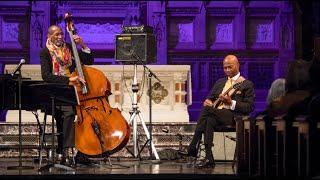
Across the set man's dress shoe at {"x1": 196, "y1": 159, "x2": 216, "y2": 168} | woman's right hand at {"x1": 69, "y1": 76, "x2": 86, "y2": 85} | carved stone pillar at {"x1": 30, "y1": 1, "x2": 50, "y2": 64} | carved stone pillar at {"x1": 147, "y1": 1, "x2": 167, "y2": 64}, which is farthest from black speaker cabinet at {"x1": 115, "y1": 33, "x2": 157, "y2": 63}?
carved stone pillar at {"x1": 30, "y1": 1, "x2": 50, "y2": 64}

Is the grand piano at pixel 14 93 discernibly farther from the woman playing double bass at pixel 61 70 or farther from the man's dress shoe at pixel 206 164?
the man's dress shoe at pixel 206 164

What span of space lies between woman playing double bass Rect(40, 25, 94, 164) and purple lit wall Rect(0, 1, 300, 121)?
3.57m

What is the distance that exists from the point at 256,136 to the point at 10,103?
248 centimetres

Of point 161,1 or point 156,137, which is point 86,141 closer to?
point 156,137

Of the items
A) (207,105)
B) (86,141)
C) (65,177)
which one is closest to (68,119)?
(86,141)

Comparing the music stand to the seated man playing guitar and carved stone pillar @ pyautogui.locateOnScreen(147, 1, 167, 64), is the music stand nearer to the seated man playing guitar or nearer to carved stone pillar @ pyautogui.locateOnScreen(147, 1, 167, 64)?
the seated man playing guitar

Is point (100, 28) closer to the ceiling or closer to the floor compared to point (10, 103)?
closer to the ceiling

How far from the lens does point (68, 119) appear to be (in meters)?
7.03

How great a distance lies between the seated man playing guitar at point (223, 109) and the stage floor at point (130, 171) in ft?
0.80

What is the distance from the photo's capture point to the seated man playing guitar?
7.34 metres

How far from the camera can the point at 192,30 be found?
11070 millimetres

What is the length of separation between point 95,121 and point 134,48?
64.7 inches

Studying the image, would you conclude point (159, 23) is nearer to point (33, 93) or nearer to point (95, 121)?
point (95, 121)

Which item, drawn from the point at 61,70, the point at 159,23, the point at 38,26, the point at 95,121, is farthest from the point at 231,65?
the point at 38,26
